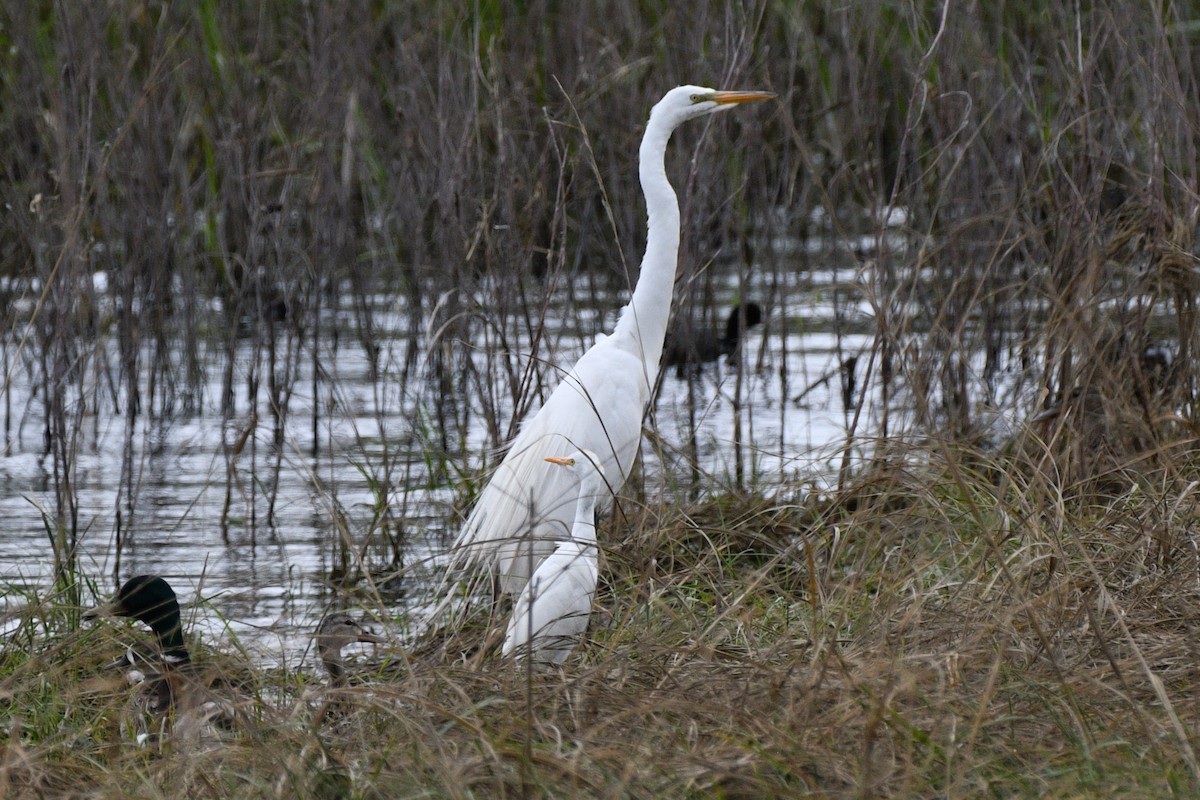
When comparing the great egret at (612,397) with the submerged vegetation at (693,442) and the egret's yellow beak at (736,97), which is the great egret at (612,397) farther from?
the submerged vegetation at (693,442)

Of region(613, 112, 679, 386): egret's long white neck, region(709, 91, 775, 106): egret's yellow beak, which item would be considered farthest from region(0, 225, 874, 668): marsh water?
region(709, 91, 775, 106): egret's yellow beak

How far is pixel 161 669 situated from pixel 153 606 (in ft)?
1.68

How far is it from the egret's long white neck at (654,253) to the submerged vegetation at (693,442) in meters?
0.24

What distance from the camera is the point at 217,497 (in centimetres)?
520

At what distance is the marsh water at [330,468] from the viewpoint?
3924mm

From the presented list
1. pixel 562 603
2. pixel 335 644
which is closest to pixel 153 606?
pixel 335 644

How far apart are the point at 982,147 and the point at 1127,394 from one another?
6.16 feet

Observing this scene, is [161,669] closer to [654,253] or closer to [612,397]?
[612,397]

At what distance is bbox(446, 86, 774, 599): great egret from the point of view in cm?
391

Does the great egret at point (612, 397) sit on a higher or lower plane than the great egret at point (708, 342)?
higher

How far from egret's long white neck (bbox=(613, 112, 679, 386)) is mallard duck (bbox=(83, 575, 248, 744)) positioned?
57.7 inches

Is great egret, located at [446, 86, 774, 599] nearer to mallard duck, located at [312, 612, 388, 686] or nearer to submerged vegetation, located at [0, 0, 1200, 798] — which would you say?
submerged vegetation, located at [0, 0, 1200, 798]

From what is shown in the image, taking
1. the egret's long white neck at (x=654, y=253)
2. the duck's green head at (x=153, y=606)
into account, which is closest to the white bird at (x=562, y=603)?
the duck's green head at (x=153, y=606)

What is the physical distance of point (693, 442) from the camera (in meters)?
5.01
